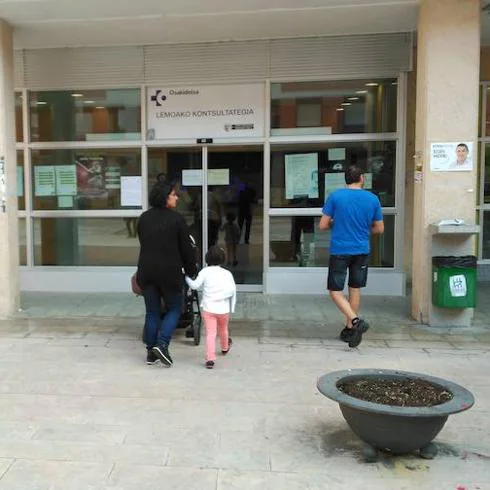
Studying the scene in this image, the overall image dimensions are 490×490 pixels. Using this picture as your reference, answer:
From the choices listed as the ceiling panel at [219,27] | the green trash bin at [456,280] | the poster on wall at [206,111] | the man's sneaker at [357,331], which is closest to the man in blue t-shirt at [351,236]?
the man's sneaker at [357,331]

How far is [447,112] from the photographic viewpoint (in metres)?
6.73

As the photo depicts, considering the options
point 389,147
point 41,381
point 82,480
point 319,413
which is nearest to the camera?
point 82,480

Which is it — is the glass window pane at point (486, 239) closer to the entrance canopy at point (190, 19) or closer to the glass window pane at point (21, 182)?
the entrance canopy at point (190, 19)

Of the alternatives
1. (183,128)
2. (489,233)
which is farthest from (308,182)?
(489,233)

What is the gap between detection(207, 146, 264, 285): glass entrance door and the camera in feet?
28.7

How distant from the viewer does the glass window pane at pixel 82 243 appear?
29.8 ft

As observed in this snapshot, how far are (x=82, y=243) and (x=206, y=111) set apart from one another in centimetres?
281

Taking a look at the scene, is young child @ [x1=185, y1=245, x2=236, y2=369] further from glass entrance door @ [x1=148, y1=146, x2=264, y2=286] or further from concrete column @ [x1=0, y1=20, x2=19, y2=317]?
glass entrance door @ [x1=148, y1=146, x2=264, y2=286]

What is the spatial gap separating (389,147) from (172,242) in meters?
4.46

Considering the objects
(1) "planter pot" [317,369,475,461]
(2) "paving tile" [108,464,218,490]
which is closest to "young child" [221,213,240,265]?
(1) "planter pot" [317,369,475,461]

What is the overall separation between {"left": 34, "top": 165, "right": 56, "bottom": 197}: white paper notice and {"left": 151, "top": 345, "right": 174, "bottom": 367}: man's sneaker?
4658 mm

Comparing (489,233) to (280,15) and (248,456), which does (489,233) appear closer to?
(280,15)

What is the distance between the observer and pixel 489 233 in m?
9.92

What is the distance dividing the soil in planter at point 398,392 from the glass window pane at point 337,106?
530 cm
